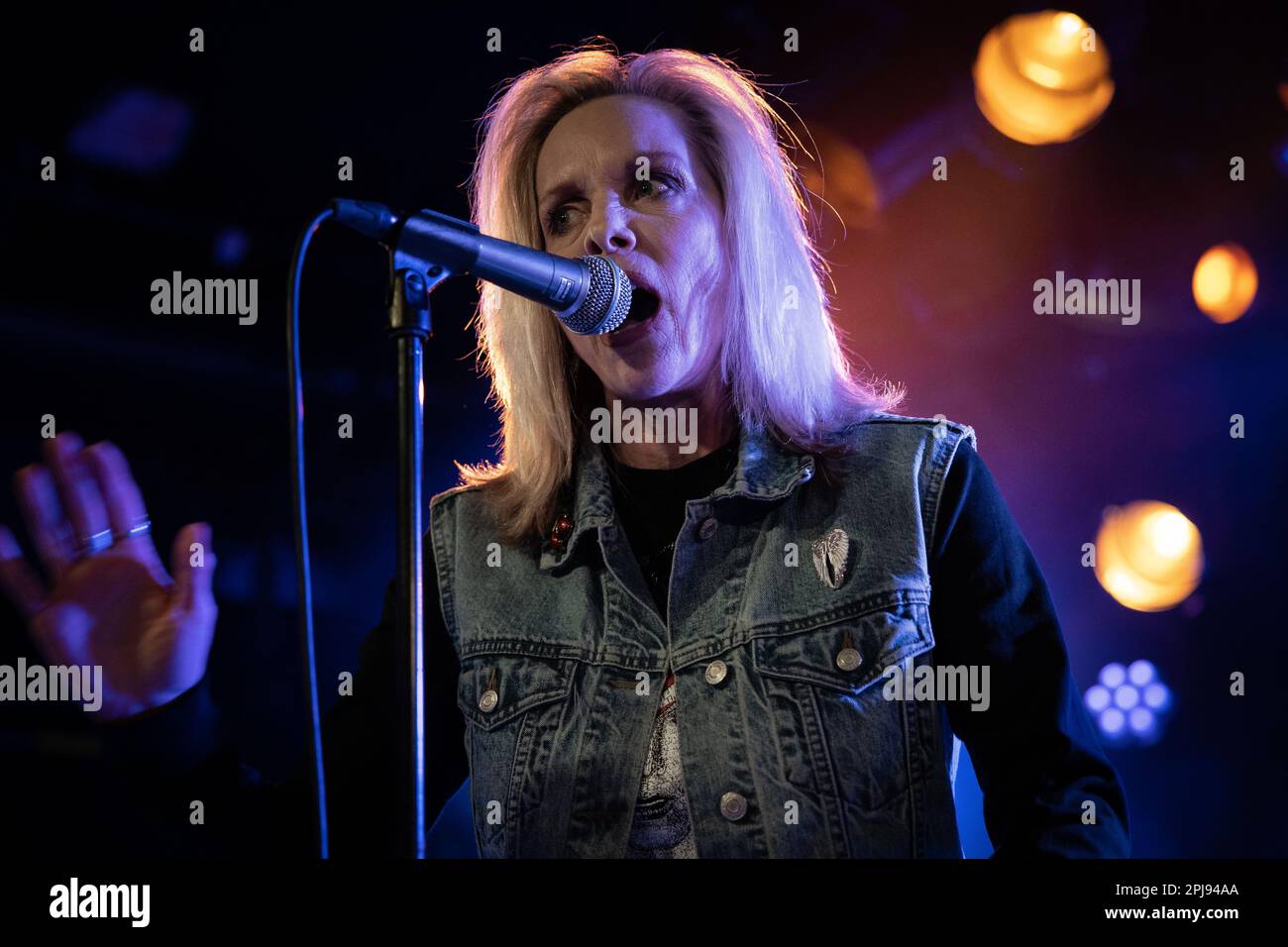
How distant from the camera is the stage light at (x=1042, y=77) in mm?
1891

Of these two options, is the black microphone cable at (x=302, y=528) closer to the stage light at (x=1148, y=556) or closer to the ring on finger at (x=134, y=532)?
the ring on finger at (x=134, y=532)

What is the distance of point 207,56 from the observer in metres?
1.90

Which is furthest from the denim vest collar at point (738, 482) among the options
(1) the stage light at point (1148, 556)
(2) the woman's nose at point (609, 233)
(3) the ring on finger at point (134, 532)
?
(1) the stage light at point (1148, 556)

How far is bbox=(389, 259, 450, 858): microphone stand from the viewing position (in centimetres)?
94

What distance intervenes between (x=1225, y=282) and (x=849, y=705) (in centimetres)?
122

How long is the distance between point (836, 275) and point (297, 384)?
1322 mm

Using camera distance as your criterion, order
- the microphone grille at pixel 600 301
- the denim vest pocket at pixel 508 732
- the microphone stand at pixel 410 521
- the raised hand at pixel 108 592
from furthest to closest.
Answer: the denim vest pocket at pixel 508 732 → the raised hand at pixel 108 592 → the microphone grille at pixel 600 301 → the microphone stand at pixel 410 521

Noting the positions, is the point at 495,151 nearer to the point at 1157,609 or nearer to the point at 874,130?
the point at 874,130

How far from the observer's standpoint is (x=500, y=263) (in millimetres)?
999

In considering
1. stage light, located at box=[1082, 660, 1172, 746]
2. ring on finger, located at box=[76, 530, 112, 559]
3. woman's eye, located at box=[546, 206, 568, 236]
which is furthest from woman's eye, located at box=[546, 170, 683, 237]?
stage light, located at box=[1082, 660, 1172, 746]

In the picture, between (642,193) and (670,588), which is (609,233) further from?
(670,588)

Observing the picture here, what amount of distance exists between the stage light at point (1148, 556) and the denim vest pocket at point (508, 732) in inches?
45.0

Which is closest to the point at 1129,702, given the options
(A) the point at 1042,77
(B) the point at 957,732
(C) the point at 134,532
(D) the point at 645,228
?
(B) the point at 957,732
